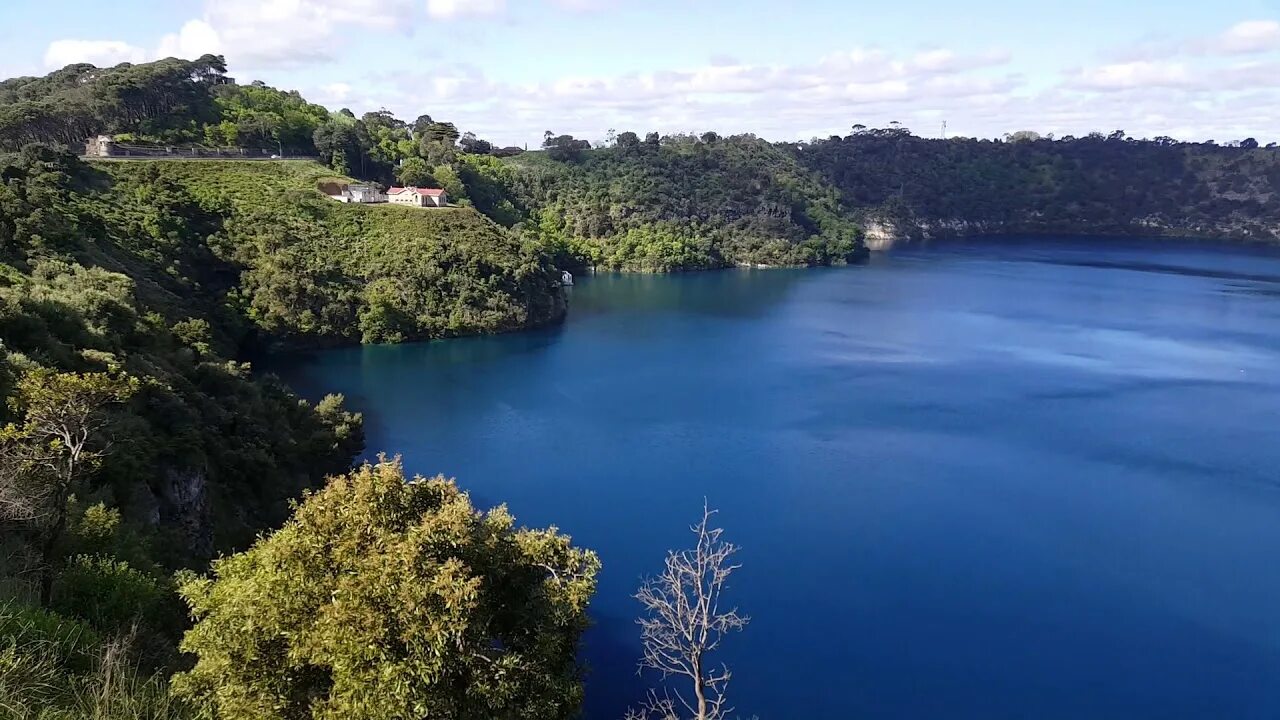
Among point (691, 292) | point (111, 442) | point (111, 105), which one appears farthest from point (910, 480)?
point (111, 105)

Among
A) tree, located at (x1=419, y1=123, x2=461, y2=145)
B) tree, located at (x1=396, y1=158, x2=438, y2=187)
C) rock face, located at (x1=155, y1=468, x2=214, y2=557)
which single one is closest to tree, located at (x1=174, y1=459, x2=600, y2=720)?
rock face, located at (x1=155, y1=468, x2=214, y2=557)

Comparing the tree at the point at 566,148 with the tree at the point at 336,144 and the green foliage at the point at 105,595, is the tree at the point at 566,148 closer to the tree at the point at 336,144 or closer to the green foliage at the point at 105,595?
the tree at the point at 336,144

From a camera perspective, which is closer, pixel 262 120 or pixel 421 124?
pixel 262 120

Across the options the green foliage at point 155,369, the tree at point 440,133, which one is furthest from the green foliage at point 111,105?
the tree at point 440,133

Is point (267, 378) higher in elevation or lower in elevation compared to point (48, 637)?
lower

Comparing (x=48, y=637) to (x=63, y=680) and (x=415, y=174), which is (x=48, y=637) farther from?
(x=415, y=174)

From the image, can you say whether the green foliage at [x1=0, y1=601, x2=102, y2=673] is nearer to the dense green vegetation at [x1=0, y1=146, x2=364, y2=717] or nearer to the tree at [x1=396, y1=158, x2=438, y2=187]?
the dense green vegetation at [x1=0, y1=146, x2=364, y2=717]
